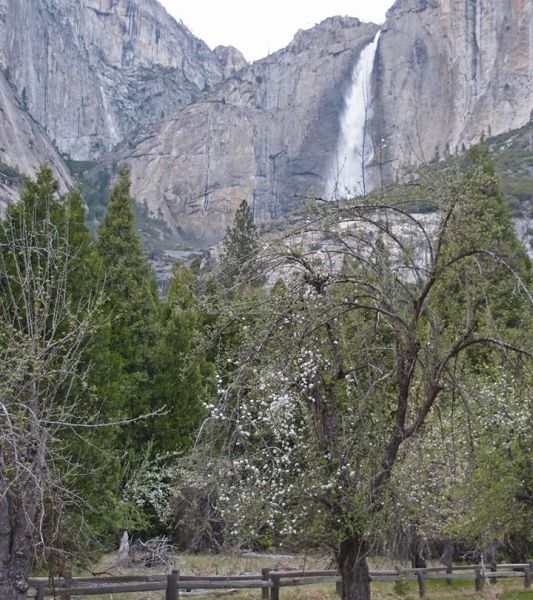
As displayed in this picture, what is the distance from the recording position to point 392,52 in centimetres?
12481

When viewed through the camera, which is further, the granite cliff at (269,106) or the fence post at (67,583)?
the granite cliff at (269,106)

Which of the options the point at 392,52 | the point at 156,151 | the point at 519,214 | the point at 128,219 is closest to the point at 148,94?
the point at 156,151

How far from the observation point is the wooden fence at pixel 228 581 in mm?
12578

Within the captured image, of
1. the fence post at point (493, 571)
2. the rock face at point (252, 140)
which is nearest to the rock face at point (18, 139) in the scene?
the rock face at point (252, 140)

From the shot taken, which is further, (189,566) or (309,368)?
Result: (189,566)

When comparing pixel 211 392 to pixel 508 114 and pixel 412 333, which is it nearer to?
pixel 412 333

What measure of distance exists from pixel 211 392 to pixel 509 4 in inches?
4179

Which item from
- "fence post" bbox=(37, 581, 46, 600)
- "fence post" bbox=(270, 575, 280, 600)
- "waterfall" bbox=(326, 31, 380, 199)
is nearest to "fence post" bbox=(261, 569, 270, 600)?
"fence post" bbox=(270, 575, 280, 600)

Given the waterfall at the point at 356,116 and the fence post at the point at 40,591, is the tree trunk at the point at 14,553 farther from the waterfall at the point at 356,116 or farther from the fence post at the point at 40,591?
the waterfall at the point at 356,116

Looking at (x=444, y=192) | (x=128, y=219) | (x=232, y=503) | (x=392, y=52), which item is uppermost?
(x=392, y=52)

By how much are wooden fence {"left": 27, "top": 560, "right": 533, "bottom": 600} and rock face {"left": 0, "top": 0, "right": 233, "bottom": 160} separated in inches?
4803

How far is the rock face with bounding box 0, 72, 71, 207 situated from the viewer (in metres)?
103

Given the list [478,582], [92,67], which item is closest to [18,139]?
[92,67]

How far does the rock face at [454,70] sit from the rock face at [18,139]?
49.9m
